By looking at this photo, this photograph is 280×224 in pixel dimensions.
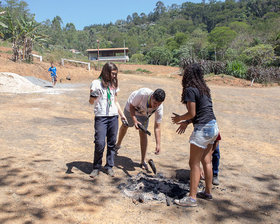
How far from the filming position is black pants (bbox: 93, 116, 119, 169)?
12.0 feet

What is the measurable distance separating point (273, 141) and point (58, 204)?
19.1 ft

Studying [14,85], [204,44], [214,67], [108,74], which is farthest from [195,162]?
[204,44]

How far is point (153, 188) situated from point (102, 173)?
83 centimetres

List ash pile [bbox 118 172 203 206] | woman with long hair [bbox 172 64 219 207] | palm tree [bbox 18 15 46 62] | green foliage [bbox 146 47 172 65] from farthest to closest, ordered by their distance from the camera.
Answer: green foliage [bbox 146 47 172 65] < palm tree [bbox 18 15 46 62] < ash pile [bbox 118 172 203 206] < woman with long hair [bbox 172 64 219 207]

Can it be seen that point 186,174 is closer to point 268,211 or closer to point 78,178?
point 268,211

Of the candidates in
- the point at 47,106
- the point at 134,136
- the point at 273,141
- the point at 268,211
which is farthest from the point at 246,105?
the point at 268,211

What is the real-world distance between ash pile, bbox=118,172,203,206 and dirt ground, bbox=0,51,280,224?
0.10 metres

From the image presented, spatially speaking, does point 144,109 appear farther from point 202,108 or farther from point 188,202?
point 188,202

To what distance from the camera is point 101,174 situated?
387 centimetres

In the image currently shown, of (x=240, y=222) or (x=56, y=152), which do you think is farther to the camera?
(x=56, y=152)

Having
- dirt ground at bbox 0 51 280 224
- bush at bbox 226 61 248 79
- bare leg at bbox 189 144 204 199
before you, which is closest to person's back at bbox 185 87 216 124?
bare leg at bbox 189 144 204 199

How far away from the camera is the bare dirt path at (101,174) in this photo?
2.88 meters

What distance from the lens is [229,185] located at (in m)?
3.84

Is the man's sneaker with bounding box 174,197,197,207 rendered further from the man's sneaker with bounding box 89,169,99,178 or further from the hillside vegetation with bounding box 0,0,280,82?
the hillside vegetation with bounding box 0,0,280,82
